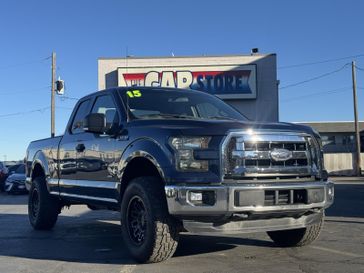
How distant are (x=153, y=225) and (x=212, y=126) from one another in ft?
4.11

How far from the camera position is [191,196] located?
18.2ft

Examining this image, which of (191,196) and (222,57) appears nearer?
(191,196)

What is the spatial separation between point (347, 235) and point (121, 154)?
3.85 meters

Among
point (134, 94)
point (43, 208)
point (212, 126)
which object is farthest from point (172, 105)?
point (43, 208)

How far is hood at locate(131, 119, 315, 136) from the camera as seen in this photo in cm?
571

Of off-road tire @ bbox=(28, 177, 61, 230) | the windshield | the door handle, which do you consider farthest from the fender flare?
off-road tire @ bbox=(28, 177, 61, 230)

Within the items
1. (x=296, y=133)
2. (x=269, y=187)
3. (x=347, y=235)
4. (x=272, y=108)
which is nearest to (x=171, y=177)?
(x=269, y=187)

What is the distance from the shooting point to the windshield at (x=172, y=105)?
7.04 m

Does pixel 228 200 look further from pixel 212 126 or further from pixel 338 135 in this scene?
pixel 338 135

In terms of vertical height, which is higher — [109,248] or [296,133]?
[296,133]

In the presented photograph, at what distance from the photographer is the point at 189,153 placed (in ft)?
18.7

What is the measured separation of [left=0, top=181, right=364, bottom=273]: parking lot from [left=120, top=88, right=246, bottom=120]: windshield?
5.88ft

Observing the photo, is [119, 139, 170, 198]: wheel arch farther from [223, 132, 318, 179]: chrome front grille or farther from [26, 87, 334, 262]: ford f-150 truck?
[223, 132, 318, 179]: chrome front grille

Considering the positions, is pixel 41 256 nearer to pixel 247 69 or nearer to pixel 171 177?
pixel 171 177
